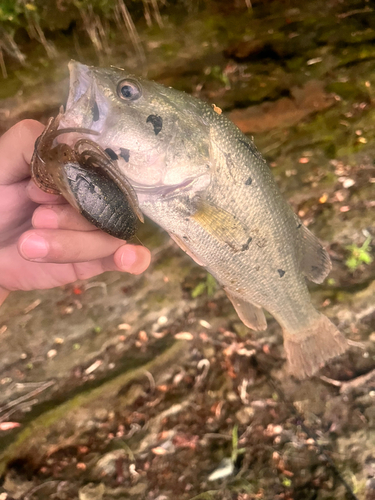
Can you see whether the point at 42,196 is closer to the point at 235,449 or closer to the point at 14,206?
the point at 14,206

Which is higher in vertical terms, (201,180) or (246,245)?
(201,180)

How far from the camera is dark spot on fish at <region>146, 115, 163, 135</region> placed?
135cm

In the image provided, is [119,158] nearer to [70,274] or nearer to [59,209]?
[59,209]

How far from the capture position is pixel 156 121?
137cm

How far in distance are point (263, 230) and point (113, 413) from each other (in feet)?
6.43

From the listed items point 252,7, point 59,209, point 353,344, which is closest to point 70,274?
point 59,209

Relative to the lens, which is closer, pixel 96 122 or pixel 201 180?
pixel 96 122

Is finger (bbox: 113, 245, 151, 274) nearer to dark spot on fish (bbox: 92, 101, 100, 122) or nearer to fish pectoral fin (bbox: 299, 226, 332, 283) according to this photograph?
dark spot on fish (bbox: 92, 101, 100, 122)

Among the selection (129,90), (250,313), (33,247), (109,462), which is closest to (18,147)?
(33,247)

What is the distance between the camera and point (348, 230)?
2982 millimetres

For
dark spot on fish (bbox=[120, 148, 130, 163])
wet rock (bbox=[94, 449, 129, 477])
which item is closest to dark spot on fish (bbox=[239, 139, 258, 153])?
dark spot on fish (bbox=[120, 148, 130, 163])

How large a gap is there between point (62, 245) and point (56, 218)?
129 mm

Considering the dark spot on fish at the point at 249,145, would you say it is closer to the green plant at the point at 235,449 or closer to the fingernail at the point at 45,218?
the fingernail at the point at 45,218

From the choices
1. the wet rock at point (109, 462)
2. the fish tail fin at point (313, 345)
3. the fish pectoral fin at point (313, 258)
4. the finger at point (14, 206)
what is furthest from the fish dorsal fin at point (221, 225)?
the wet rock at point (109, 462)
